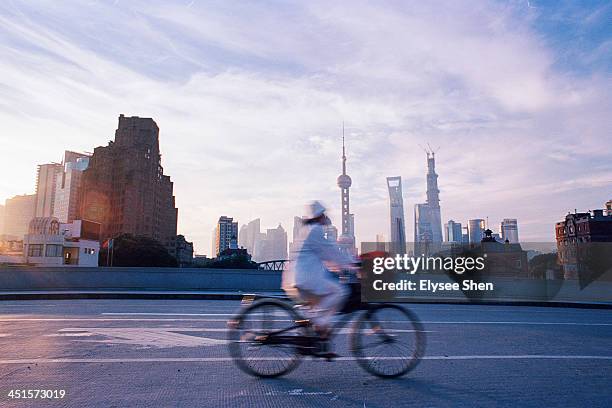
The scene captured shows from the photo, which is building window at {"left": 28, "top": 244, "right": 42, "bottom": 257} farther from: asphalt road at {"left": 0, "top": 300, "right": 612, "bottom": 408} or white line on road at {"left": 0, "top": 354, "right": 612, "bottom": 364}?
white line on road at {"left": 0, "top": 354, "right": 612, "bottom": 364}

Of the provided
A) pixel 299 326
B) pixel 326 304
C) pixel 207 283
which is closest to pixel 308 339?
pixel 299 326

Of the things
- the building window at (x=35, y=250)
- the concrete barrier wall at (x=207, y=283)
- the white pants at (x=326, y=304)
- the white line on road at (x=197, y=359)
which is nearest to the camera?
the white pants at (x=326, y=304)

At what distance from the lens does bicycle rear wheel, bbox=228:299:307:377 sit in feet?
17.8

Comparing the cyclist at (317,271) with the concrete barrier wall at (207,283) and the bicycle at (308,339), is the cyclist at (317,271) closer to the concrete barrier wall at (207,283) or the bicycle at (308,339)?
the bicycle at (308,339)

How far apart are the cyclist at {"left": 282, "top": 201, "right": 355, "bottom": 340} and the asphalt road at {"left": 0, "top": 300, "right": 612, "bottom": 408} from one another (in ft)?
2.63

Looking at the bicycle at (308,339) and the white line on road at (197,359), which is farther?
the white line on road at (197,359)

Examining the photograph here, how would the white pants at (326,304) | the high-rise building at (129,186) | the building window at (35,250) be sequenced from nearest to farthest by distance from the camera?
the white pants at (326,304)
the building window at (35,250)
the high-rise building at (129,186)

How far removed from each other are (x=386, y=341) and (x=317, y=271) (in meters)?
1.20

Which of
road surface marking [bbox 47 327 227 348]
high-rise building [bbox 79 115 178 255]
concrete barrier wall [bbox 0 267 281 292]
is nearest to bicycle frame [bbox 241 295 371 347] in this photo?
road surface marking [bbox 47 327 227 348]

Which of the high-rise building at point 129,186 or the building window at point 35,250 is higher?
the high-rise building at point 129,186

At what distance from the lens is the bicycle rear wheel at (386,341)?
5441 mm

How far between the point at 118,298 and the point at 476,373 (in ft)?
49.3

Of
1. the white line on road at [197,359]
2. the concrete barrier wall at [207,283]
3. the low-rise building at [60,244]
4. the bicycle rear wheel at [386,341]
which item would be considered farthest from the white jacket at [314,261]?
the low-rise building at [60,244]

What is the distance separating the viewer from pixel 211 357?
20.9ft
